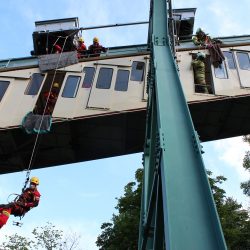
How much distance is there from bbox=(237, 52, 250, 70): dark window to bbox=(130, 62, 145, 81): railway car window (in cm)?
301

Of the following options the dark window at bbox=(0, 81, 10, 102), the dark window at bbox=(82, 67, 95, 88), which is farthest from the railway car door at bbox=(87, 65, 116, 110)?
the dark window at bbox=(0, 81, 10, 102)

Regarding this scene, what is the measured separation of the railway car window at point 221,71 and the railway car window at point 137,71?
223cm

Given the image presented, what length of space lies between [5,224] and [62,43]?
7902mm

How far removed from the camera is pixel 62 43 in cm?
A: 1427

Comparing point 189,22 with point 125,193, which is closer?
point 189,22

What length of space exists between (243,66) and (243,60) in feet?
0.97

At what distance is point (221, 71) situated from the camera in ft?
39.2

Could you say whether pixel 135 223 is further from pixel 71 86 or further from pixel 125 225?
pixel 71 86

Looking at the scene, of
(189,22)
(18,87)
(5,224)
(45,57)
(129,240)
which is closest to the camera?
(5,224)

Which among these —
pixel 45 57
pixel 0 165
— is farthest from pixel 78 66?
pixel 0 165

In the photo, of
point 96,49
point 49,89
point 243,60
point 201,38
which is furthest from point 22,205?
point 201,38

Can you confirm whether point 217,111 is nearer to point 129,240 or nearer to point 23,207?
point 23,207

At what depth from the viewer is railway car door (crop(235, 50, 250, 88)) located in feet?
37.9

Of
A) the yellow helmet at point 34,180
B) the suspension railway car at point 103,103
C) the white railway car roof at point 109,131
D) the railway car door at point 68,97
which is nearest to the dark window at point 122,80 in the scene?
the suspension railway car at point 103,103
